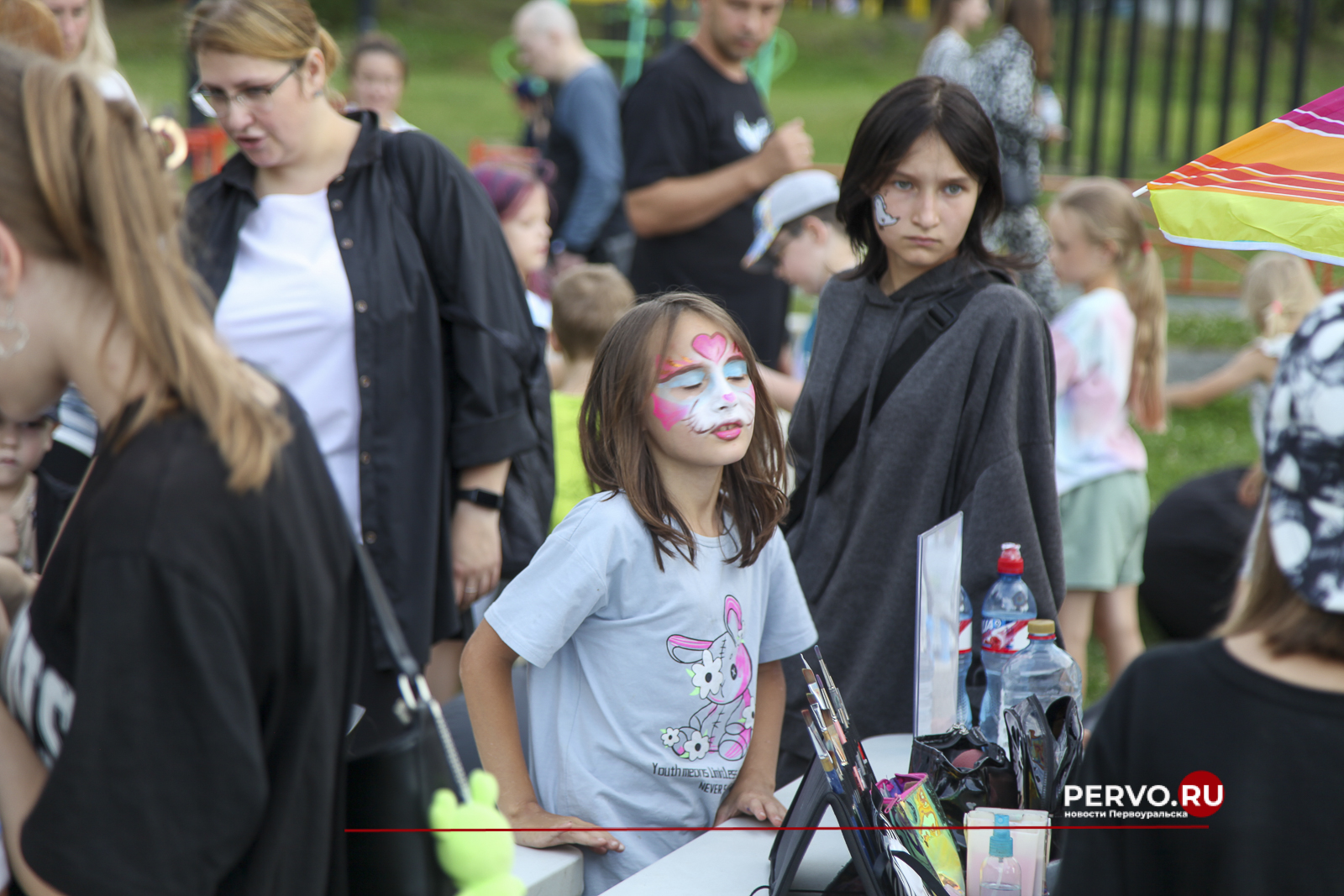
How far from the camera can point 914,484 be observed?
2613 mm

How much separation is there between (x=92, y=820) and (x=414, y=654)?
181 cm

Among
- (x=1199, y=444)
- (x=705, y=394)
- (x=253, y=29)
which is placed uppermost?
(x=253, y=29)

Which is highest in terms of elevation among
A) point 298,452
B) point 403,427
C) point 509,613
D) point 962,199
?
point 962,199

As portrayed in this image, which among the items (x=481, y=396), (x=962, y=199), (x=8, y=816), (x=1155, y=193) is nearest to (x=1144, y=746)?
(x=8, y=816)

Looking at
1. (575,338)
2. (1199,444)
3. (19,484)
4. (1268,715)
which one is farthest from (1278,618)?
(1199,444)

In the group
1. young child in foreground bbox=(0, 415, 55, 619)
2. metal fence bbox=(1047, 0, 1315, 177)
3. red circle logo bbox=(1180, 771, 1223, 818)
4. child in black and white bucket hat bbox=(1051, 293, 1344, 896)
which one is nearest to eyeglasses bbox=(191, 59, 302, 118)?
young child in foreground bbox=(0, 415, 55, 619)

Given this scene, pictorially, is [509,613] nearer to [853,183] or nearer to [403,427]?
[403,427]

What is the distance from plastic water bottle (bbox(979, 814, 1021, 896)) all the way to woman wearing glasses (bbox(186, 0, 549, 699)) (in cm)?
155

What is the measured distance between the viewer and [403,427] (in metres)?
2.90

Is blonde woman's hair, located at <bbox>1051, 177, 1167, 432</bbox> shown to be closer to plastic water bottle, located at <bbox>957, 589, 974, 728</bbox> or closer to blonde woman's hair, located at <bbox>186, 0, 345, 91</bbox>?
plastic water bottle, located at <bbox>957, 589, 974, 728</bbox>

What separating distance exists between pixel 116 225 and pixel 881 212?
6.04 ft

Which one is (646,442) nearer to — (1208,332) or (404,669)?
(404,669)

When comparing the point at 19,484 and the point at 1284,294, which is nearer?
the point at 19,484

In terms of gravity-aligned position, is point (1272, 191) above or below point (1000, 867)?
above
